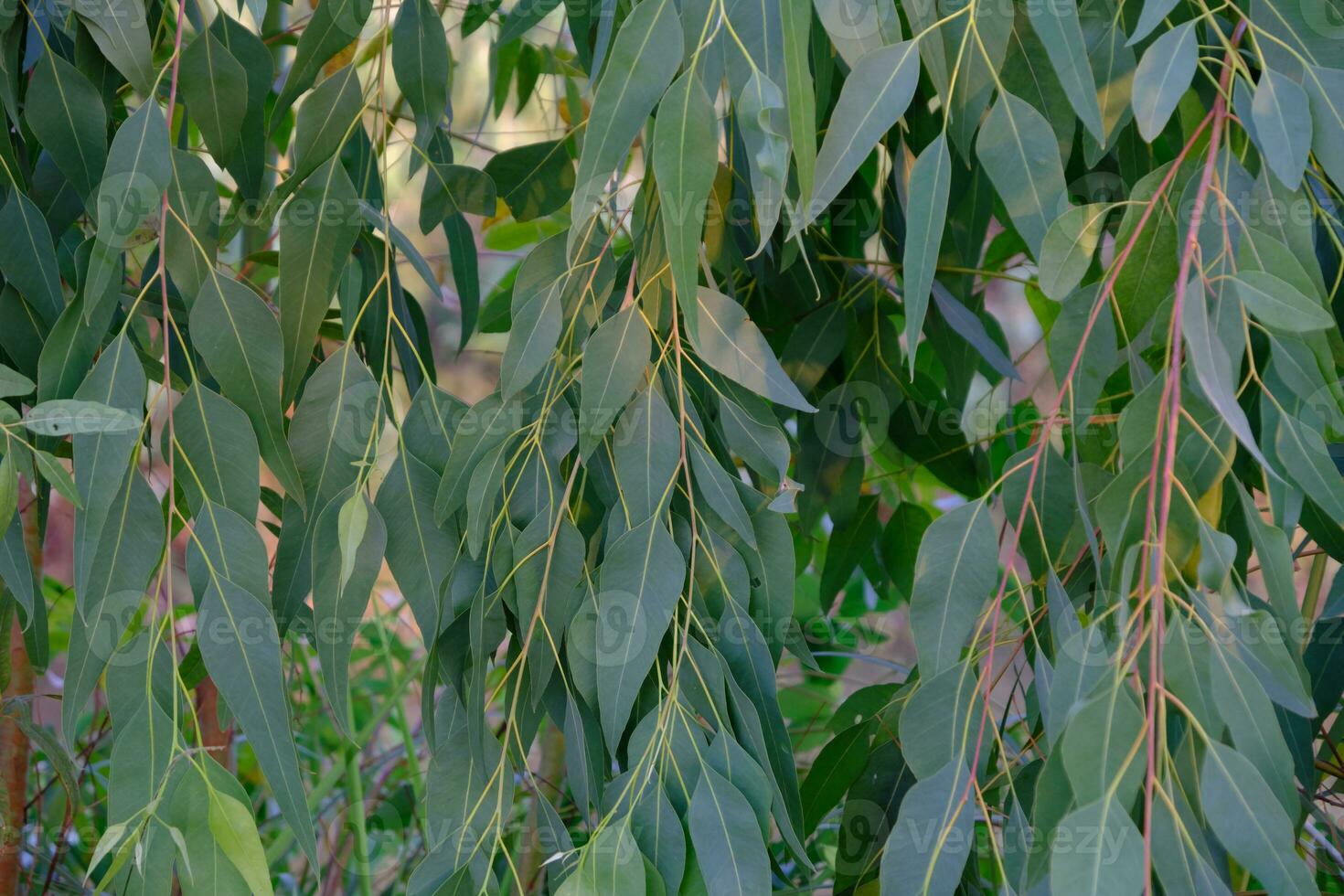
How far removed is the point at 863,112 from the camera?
442 millimetres

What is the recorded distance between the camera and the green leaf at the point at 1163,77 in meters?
0.43

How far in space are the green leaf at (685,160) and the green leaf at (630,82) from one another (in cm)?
1

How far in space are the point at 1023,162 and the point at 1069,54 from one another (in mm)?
44

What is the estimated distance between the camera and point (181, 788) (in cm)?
51

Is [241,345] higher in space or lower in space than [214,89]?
lower

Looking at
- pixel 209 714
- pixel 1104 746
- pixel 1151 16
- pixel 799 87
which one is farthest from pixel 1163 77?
pixel 209 714

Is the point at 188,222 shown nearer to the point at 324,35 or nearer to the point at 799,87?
the point at 324,35

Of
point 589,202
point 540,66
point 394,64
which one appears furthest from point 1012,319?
point 589,202

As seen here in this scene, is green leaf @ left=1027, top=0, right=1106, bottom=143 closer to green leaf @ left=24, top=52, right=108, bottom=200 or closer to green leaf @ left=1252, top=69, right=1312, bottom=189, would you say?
green leaf @ left=1252, top=69, right=1312, bottom=189

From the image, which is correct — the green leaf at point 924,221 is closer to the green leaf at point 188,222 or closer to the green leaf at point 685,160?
the green leaf at point 685,160

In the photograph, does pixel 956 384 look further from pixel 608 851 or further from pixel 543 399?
pixel 608 851

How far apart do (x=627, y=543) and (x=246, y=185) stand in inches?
11.5

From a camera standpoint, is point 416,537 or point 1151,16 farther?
point 416,537

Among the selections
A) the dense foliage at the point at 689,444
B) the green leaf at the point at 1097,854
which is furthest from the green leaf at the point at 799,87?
the green leaf at the point at 1097,854
